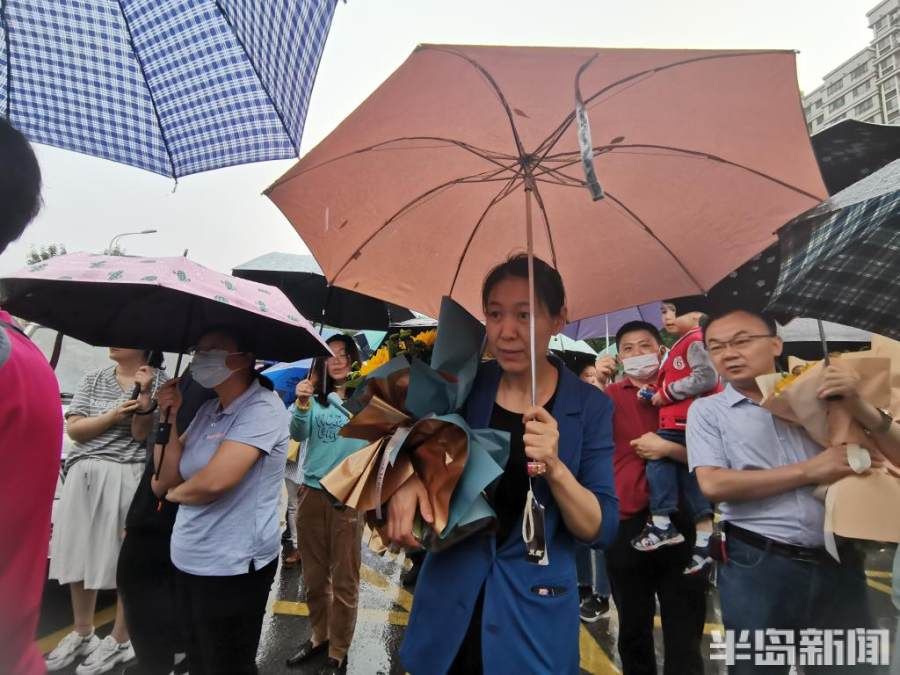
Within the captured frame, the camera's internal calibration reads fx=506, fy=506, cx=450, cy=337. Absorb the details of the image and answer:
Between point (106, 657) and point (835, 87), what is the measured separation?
98.3 m

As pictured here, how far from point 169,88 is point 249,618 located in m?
2.39

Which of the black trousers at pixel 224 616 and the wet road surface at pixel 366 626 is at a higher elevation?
the black trousers at pixel 224 616

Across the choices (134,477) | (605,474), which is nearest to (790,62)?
(605,474)

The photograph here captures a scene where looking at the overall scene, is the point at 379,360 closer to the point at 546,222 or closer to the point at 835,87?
the point at 546,222

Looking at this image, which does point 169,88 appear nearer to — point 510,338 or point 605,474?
point 510,338

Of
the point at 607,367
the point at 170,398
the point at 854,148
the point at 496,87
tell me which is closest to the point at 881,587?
the point at 607,367

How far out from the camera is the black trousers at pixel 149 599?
275cm

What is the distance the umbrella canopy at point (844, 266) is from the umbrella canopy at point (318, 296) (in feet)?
10.2

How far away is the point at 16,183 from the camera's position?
41.4 inches

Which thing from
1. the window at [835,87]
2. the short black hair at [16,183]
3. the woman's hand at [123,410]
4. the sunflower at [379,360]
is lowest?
the woman's hand at [123,410]

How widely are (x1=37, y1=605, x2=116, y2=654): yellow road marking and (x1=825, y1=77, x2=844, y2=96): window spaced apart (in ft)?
317

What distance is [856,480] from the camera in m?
1.91

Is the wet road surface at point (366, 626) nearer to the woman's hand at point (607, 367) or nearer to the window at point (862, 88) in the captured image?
the woman's hand at point (607, 367)

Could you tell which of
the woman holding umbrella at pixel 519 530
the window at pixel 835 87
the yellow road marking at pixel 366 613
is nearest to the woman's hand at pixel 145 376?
the woman holding umbrella at pixel 519 530
